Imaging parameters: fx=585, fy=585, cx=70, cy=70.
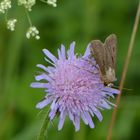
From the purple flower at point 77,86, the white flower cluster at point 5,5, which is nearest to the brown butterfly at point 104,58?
the purple flower at point 77,86

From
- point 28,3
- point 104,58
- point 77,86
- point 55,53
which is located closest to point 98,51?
point 104,58

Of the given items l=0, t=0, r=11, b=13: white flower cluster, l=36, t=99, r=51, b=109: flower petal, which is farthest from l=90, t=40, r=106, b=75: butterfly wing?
l=0, t=0, r=11, b=13: white flower cluster

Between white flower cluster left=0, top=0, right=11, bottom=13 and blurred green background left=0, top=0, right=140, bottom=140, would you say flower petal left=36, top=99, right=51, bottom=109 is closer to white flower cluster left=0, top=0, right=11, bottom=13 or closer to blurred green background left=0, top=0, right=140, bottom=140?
white flower cluster left=0, top=0, right=11, bottom=13

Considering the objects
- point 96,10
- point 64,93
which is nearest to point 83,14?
point 96,10

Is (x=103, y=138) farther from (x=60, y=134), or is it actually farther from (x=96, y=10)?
(x=96, y=10)

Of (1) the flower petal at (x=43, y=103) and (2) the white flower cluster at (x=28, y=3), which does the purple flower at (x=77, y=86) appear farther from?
(2) the white flower cluster at (x=28, y=3)

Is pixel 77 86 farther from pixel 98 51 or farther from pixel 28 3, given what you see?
pixel 28 3

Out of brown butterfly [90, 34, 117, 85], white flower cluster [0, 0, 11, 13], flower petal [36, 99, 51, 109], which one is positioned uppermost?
white flower cluster [0, 0, 11, 13]

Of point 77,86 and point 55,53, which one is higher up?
point 55,53
